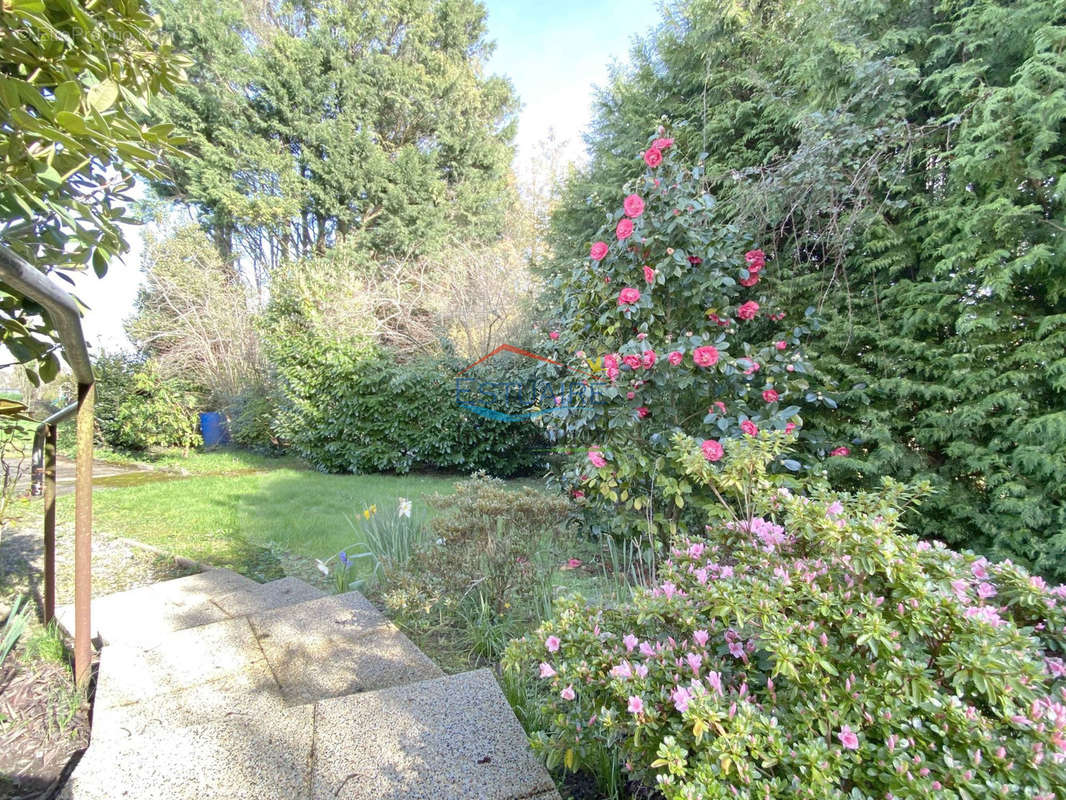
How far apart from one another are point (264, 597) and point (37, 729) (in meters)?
1.01

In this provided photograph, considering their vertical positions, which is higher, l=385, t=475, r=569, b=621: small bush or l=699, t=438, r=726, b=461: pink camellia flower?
l=699, t=438, r=726, b=461: pink camellia flower

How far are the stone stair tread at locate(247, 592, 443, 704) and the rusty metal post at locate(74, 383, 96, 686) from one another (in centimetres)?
48

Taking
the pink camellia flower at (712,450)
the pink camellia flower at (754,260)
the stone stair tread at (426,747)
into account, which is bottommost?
the stone stair tread at (426,747)

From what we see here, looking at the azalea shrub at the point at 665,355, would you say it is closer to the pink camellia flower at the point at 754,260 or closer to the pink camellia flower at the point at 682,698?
the pink camellia flower at the point at 754,260

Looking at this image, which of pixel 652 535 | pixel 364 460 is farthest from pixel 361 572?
pixel 364 460

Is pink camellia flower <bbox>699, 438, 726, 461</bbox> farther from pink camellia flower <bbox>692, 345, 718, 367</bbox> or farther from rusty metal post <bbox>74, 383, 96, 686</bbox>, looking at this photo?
rusty metal post <bbox>74, 383, 96, 686</bbox>

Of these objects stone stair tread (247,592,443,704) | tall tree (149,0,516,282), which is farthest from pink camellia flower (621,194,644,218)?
tall tree (149,0,516,282)

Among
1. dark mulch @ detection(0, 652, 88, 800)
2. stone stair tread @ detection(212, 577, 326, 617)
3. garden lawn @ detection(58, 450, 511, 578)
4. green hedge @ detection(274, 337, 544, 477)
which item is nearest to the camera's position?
Result: dark mulch @ detection(0, 652, 88, 800)

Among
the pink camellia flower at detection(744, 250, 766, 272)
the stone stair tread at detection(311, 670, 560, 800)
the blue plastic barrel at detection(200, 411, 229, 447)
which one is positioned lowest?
the stone stair tread at detection(311, 670, 560, 800)

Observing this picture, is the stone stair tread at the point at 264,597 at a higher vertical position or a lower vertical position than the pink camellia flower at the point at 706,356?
lower

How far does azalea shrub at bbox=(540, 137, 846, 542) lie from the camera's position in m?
2.67

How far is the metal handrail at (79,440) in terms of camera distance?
1130mm

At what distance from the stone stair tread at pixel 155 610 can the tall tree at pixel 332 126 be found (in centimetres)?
1198
